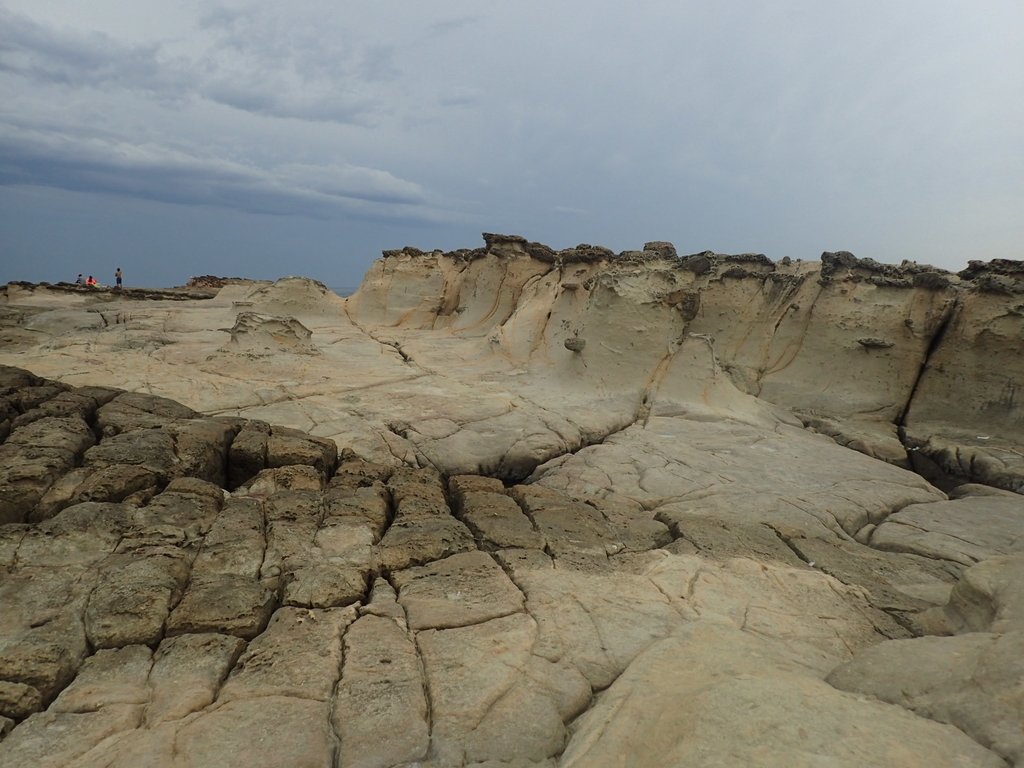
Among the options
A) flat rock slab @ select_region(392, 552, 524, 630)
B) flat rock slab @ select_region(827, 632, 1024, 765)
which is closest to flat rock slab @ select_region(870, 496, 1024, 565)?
flat rock slab @ select_region(827, 632, 1024, 765)

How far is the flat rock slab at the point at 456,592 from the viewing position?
303cm

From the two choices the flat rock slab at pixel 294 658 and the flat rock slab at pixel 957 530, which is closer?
the flat rock slab at pixel 294 658

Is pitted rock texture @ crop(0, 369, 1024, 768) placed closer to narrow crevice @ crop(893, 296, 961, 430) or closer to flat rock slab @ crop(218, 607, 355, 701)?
flat rock slab @ crop(218, 607, 355, 701)

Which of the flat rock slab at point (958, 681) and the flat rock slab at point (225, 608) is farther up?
the flat rock slab at point (958, 681)

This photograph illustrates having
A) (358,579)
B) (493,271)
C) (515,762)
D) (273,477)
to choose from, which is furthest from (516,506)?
(493,271)

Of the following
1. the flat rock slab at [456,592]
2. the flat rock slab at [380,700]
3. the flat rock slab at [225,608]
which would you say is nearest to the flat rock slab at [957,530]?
the flat rock slab at [456,592]

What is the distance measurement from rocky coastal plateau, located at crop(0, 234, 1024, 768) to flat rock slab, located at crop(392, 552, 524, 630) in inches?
1.0

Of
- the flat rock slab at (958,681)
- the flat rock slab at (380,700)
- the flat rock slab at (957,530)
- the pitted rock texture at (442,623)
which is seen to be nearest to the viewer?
the flat rock slab at (958,681)

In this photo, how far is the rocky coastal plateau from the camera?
7.31ft

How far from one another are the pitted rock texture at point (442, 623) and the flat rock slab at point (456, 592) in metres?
0.02

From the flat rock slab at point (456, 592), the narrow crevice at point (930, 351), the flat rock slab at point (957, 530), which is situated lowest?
the flat rock slab at point (456, 592)

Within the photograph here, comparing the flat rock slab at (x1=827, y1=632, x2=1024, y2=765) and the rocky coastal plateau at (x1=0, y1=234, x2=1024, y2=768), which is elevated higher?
the flat rock slab at (x1=827, y1=632, x2=1024, y2=765)

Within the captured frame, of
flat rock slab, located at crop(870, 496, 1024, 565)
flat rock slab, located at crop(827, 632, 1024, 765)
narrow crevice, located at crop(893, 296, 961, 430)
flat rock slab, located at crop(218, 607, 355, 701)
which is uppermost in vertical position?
narrow crevice, located at crop(893, 296, 961, 430)

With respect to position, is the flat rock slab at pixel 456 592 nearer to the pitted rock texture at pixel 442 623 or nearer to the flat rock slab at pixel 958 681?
the pitted rock texture at pixel 442 623
